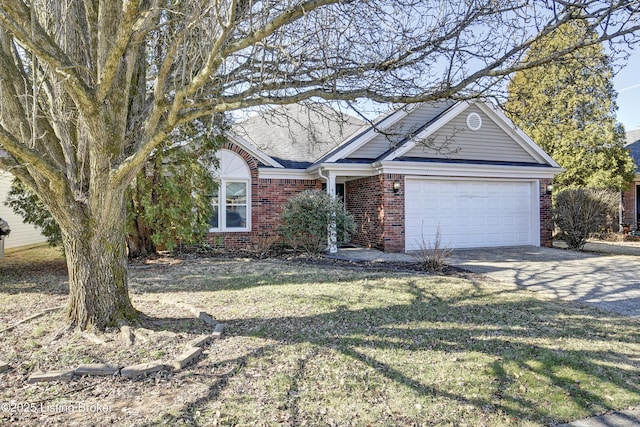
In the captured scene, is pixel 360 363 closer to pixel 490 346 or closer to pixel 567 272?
pixel 490 346

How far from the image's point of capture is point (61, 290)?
6.95m

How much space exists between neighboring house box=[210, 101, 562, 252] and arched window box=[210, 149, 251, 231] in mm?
32

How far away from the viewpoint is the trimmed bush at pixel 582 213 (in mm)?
12844

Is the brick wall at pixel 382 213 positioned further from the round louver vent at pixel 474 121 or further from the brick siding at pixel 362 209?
the round louver vent at pixel 474 121

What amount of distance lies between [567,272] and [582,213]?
17.4 ft

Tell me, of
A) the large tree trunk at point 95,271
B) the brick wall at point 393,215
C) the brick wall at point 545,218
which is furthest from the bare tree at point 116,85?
the brick wall at point 545,218

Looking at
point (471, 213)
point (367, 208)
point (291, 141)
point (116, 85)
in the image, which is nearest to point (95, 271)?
point (116, 85)

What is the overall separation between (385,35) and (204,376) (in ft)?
17.0

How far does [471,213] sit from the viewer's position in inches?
506

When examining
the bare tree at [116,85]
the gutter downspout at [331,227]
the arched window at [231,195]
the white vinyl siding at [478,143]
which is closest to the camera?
the bare tree at [116,85]

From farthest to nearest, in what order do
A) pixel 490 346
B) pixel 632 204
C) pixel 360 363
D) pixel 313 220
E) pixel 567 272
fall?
pixel 632 204
pixel 313 220
pixel 567 272
pixel 490 346
pixel 360 363

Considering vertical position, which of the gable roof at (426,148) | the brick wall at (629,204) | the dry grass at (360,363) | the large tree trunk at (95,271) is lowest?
the dry grass at (360,363)

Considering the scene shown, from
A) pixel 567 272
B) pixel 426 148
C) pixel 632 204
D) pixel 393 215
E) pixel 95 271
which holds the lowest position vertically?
pixel 567 272

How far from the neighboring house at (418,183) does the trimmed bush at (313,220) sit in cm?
118
